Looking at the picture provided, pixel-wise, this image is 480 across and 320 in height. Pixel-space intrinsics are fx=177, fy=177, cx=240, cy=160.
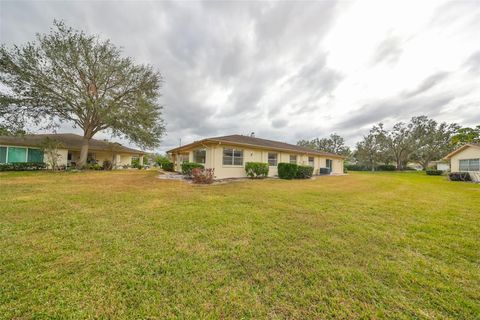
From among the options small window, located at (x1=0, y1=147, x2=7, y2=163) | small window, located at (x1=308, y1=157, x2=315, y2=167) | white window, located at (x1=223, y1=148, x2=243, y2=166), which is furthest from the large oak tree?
small window, located at (x1=308, y1=157, x2=315, y2=167)

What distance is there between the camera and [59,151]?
18078mm

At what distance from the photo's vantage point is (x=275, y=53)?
1111 cm

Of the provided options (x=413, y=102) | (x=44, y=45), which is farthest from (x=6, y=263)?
(x=413, y=102)

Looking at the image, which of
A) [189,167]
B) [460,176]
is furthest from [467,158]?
[189,167]

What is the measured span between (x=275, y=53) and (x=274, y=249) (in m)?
11.6

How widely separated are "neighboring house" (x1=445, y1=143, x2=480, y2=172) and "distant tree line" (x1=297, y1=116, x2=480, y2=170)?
20.2 meters

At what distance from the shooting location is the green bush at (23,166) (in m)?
14.2

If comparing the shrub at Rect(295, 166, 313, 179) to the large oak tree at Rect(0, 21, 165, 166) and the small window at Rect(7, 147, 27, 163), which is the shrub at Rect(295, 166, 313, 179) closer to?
the large oak tree at Rect(0, 21, 165, 166)

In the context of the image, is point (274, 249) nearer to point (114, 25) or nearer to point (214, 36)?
point (214, 36)

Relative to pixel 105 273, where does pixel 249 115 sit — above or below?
above

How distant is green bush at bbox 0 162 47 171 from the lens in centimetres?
1423

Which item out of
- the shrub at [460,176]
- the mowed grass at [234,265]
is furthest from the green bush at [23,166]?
the shrub at [460,176]

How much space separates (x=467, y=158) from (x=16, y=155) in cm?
4282

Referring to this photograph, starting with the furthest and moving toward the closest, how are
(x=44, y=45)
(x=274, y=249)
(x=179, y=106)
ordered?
(x=179, y=106)
(x=44, y=45)
(x=274, y=249)
